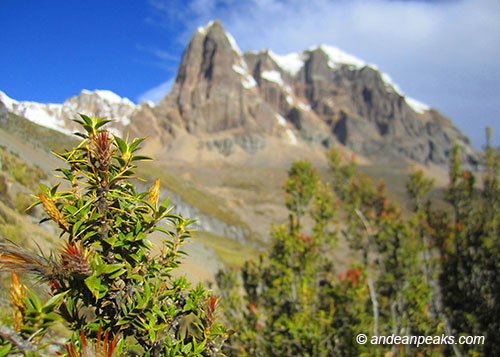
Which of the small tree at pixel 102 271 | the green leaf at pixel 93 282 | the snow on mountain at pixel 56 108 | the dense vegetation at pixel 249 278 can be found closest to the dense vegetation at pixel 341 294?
the dense vegetation at pixel 249 278

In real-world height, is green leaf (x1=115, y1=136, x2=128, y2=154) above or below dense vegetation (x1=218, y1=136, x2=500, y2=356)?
above

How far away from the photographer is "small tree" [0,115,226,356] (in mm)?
1945

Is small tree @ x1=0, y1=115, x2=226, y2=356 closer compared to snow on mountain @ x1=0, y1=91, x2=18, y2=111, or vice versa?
small tree @ x1=0, y1=115, x2=226, y2=356

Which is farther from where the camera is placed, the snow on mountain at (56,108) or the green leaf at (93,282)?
the snow on mountain at (56,108)

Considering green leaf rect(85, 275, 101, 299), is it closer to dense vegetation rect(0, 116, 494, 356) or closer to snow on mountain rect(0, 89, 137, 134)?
dense vegetation rect(0, 116, 494, 356)

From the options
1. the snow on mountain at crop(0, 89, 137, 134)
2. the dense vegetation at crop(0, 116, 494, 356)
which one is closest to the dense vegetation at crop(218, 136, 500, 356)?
the dense vegetation at crop(0, 116, 494, 356)

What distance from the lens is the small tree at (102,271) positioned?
1.95m

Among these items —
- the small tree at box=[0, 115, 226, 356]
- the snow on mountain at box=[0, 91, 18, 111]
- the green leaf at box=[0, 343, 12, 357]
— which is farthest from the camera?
the snow on mountain at box=[0, 91, 18, 111]

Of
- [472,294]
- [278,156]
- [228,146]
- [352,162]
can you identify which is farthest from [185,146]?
[472,294]

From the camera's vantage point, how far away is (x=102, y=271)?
2.12 metres

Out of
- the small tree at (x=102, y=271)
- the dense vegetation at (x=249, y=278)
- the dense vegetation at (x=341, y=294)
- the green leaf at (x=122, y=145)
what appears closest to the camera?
the small tree at (x=102, y=271)

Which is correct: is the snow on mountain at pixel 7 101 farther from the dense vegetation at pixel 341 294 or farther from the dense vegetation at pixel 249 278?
the dense vegetation at pixel 341 294

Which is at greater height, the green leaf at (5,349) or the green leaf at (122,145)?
the green leaf at (122,145)

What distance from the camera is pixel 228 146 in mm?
197375
